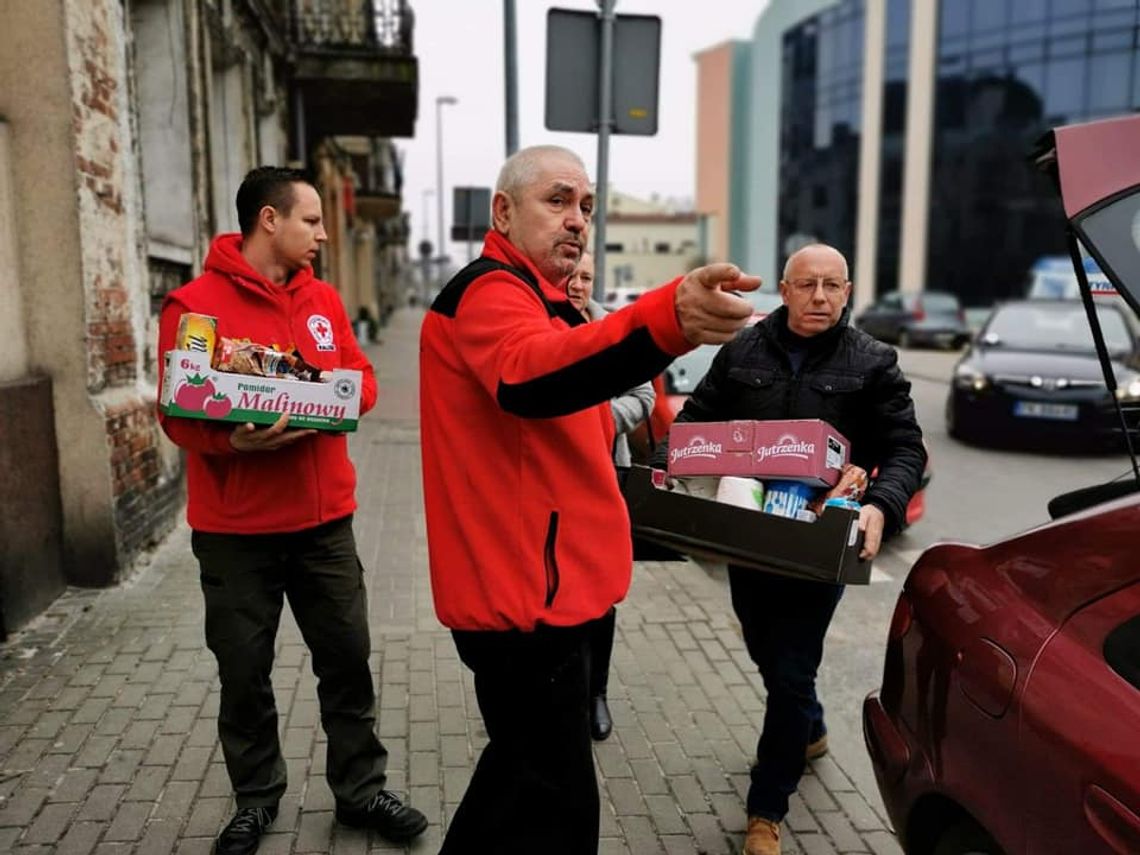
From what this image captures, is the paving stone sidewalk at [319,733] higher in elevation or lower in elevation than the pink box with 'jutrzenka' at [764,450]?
lower

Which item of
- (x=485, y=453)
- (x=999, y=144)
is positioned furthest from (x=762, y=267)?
(x=485, y=453)

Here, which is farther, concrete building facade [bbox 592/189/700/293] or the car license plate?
concrete building facade [bbox 592/189/700/293]

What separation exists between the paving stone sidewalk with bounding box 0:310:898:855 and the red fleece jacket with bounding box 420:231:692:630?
1.32m

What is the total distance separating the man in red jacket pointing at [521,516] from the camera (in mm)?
1949

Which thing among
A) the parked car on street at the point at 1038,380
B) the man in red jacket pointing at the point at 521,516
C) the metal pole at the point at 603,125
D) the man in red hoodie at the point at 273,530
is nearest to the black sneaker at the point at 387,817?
the man in red hoodie at the point at 273,530

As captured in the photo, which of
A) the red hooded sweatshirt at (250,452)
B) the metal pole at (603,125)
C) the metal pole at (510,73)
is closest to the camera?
the red hooded sweatshirt at (250,452)

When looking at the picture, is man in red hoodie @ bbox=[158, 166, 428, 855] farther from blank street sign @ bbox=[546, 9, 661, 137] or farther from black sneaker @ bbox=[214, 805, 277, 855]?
blank street sign @ bbox=[546, 9, 661, 137]

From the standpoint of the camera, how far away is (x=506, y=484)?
2.03 metres

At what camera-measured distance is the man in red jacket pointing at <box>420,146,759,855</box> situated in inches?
76.7

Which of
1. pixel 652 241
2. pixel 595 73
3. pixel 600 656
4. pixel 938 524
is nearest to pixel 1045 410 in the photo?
pixel 938 524

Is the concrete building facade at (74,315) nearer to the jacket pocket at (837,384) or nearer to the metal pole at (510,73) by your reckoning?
the jacket pocket at (837,384)

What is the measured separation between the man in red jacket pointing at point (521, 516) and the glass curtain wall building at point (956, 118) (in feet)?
123

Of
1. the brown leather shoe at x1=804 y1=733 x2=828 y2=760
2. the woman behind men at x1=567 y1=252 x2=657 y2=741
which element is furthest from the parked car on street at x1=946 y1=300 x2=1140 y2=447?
the woman behind men at x1=567 y1=252 x2=657 y2=741

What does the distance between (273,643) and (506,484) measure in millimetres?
1328
